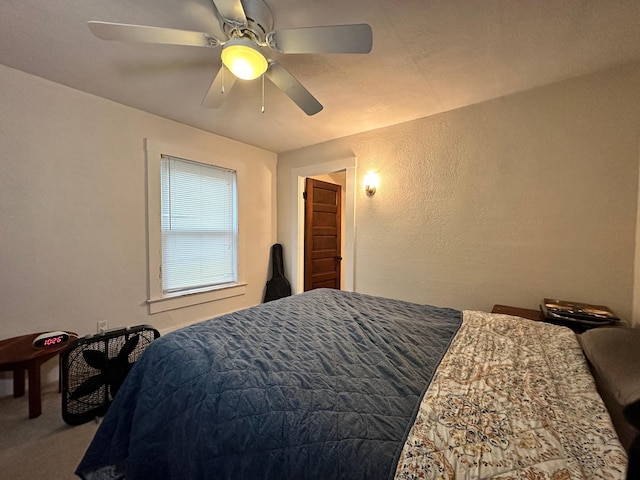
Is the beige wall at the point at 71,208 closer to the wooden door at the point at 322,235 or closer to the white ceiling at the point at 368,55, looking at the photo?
the white ceiling at the point at 368,55

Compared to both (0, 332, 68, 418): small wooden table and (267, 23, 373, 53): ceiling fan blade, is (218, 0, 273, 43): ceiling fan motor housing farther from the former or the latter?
(0, 332, 68, 418): small wooden table

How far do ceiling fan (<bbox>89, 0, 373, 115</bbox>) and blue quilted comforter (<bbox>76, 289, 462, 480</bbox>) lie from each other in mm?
1416

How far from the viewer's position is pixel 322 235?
12.9 ft

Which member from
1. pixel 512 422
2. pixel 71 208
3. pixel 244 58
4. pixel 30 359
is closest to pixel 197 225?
pixel 71 208

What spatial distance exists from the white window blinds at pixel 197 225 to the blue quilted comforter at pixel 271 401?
1.73m

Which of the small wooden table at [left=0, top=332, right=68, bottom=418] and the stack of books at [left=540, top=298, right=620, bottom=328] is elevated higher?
the stack of books at [left=540, top=298, right=620, bottom=328]

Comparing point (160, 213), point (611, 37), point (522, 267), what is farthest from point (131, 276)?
point (611, 37)

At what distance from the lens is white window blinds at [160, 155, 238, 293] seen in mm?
2744

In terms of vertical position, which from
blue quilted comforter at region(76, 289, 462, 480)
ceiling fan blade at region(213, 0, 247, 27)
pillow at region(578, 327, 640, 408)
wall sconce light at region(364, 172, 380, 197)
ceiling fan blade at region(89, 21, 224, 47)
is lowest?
blue quilted comforter at region(76, 289, 462, 480)

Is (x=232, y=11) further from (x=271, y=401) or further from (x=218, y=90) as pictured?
(x=271, y=401)

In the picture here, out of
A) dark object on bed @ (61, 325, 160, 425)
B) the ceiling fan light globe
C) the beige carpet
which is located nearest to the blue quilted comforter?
the beige carpet

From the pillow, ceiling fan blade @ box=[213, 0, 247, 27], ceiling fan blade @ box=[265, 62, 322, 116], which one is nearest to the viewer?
the pillow

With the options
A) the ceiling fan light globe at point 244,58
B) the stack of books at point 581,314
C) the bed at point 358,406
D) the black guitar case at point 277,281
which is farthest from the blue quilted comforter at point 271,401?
the black guitar case at point 277,281

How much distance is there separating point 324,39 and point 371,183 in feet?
5.99
